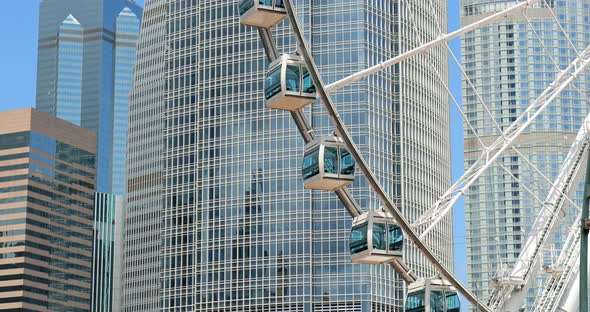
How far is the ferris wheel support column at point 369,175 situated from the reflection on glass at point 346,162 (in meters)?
0.82

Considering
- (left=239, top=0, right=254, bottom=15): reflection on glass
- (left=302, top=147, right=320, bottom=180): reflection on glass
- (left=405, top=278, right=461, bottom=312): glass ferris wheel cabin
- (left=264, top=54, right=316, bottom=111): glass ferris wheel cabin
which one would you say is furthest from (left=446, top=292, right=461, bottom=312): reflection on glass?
(left=239, top=0, right=254, bottom=15): reflection on glass

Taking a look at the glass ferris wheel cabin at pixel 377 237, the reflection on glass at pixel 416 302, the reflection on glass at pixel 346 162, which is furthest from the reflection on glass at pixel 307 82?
the reflection on glass at pixel 416 302

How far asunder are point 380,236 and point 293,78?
5740 millimetres

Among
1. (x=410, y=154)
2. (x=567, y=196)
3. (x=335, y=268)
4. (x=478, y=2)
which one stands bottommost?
(x=567, y=196)

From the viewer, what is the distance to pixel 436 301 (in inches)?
1805

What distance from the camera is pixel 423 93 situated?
121 m

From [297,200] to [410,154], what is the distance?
1186cm

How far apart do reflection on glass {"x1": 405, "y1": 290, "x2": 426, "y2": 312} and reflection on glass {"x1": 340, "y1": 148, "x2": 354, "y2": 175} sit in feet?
14.7

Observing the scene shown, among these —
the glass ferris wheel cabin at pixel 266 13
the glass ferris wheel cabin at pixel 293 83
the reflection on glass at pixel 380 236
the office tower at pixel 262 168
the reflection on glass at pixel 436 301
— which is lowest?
the reflection on glass at pixel 436 301

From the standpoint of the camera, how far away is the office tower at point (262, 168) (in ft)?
461

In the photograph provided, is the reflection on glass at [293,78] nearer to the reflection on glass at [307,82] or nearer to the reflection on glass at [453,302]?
the reflection on glass at [307,82]

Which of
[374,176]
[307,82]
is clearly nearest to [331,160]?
[374,176]

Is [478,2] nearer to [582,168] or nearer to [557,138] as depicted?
[557,138]

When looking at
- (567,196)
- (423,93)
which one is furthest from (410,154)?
(567,196)
